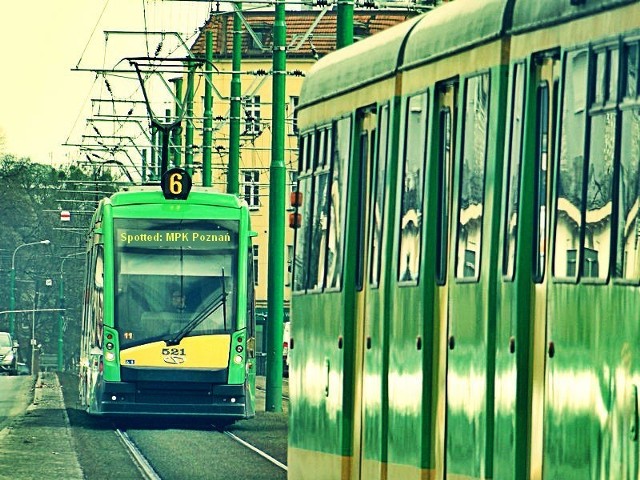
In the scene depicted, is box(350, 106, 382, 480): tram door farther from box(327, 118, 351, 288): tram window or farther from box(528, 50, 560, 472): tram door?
box(528, 50, 560, 472): tram door

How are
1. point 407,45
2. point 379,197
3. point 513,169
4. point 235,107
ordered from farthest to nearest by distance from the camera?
point 235,107, point 379,197, point 407,45, point 513,169

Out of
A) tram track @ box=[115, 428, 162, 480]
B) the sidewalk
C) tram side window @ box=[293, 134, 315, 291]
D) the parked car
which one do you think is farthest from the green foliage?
tram side window @ box=[293, 134, 315, 291]

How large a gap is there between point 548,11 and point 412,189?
235 centimetres

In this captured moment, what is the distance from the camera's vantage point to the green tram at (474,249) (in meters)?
8.17

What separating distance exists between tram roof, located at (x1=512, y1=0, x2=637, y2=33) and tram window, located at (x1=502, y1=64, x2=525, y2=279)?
0.69 ft

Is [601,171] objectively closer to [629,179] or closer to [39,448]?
[629,179]

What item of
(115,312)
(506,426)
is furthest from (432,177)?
(115,312)

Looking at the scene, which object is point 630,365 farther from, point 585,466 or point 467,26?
point 467,26

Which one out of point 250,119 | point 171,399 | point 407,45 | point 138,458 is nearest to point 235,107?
point 250,119

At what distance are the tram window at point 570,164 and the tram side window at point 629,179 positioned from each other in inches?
21.5

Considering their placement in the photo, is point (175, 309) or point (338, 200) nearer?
point (338, 200)

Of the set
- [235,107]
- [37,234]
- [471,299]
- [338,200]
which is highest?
[235,107]

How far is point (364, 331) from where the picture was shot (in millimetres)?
12508

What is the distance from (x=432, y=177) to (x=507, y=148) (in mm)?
1359
